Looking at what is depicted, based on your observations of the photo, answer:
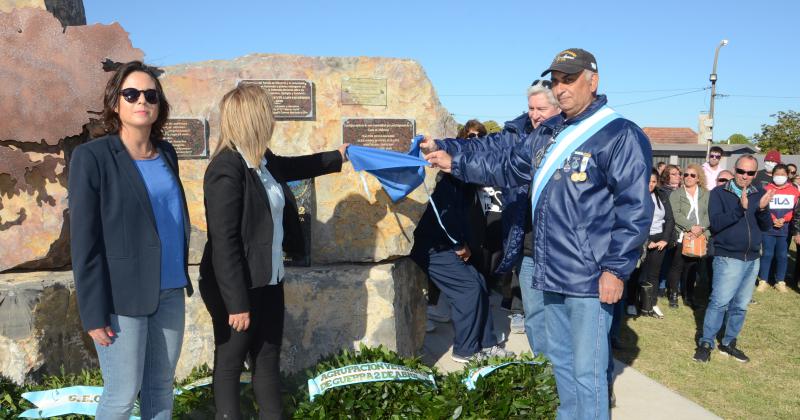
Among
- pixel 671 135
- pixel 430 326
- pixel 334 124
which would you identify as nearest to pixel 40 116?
pixel 334 124

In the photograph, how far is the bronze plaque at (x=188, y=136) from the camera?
13.9 feet

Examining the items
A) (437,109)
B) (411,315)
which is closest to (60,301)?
(411,315)

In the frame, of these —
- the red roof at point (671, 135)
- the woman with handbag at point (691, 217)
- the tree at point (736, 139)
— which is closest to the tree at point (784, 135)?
the red roof at point (671, 135)

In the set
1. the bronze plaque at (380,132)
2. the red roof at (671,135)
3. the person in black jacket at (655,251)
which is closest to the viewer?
A: the bronze plaque at (380,132)

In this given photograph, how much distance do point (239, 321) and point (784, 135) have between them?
37.7 metres

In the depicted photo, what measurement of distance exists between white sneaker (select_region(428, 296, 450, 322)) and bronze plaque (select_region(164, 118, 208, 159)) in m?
3.12

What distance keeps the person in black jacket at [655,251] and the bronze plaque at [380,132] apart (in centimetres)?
377

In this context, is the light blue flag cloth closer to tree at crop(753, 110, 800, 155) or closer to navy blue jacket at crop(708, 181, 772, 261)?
navy blue jacket at crop(708, 181, 772, 261)

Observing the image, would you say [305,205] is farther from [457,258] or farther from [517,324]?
[517,324]

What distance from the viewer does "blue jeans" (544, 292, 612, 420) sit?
113 inches

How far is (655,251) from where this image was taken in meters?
7.01

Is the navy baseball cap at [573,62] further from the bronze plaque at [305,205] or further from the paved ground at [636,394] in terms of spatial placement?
the paved ground at [636,394]

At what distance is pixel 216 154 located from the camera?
276 centimetres

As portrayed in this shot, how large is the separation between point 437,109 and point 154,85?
2385 millimetres
